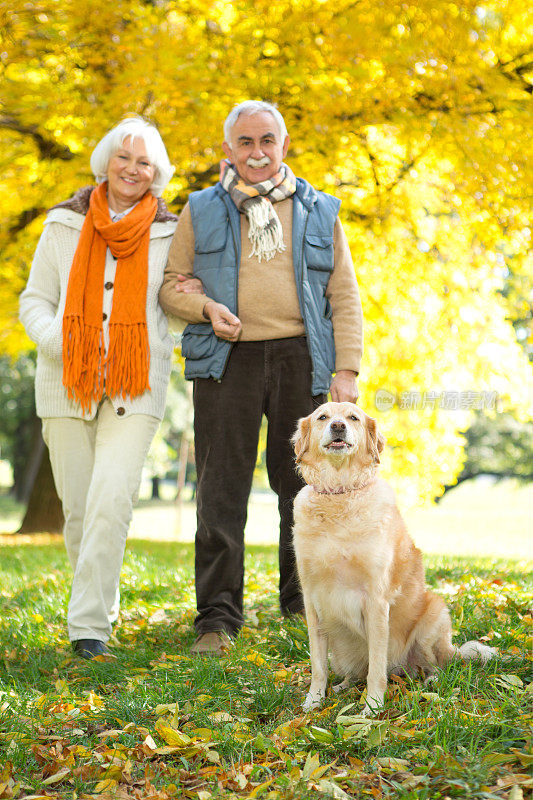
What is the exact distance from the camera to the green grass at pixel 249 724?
226 cm

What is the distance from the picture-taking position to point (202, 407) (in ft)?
12.4

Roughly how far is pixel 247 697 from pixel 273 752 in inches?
20.5

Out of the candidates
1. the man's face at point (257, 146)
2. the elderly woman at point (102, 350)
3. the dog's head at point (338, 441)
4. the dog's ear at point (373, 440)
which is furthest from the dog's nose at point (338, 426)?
the man's face at point (257, 146)

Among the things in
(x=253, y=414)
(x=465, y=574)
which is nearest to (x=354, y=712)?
(x=253, y=414)

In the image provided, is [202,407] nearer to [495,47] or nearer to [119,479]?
[119,479]

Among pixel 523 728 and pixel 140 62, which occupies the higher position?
pixel 140 62

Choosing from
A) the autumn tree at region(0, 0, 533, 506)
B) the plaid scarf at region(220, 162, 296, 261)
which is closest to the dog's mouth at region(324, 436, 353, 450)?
the plaid scarf at region(220, 162, 296, 261)

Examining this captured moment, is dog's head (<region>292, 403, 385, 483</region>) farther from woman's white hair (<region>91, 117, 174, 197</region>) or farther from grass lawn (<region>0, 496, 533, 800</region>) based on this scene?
woman's white hair (<region>91, 117, 174, 197</region>)

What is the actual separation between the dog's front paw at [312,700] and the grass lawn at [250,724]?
0.03m

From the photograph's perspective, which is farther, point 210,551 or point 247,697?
point 210,551

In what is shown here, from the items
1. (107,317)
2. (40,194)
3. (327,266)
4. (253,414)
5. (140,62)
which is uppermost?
(140,62)

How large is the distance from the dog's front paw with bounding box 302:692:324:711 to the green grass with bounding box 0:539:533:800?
0.11 feet

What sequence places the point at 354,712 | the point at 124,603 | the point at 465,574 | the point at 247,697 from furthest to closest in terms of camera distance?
1. the point at 465,574
2. the point at 124,603
3. the point at 247,697
4. the point at 354,712

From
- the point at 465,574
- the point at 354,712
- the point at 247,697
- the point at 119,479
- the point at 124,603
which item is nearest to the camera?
the point at 354,712
